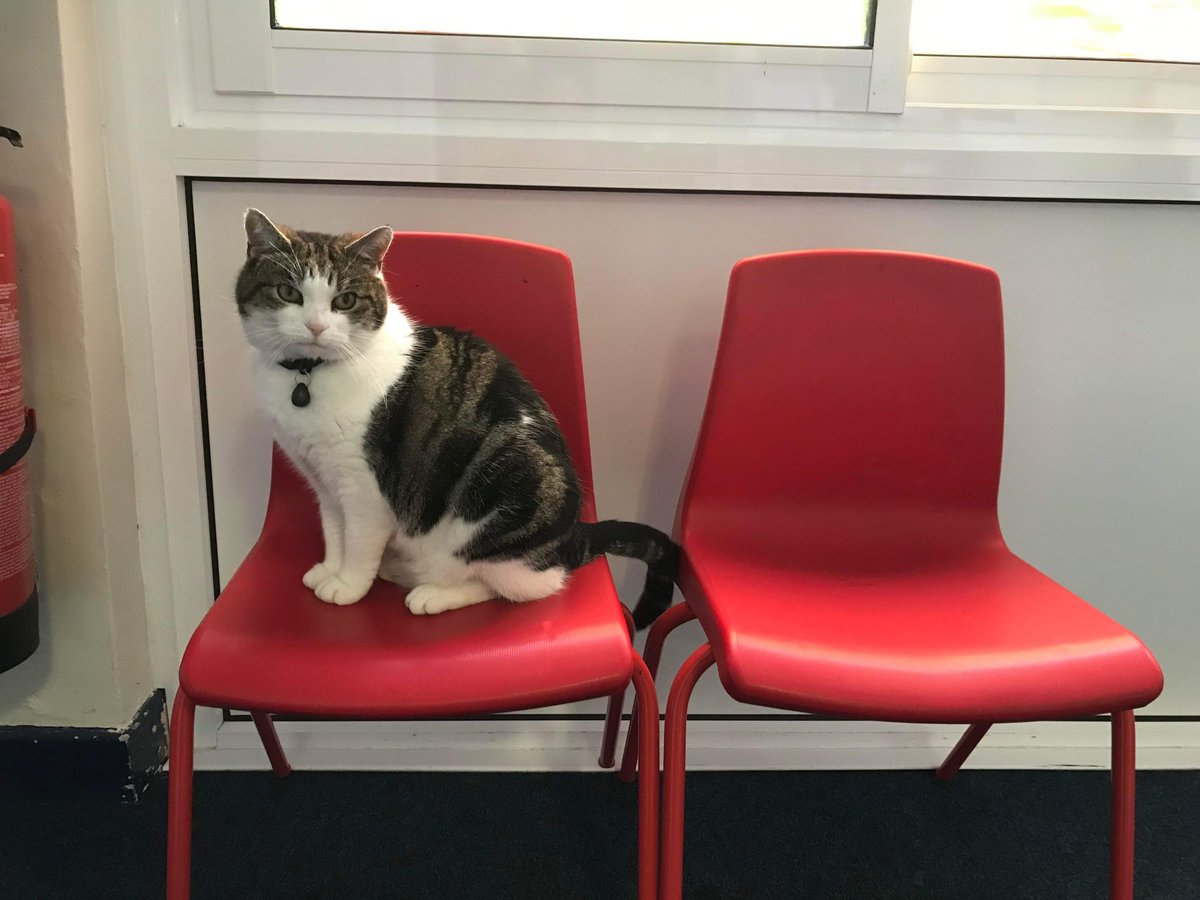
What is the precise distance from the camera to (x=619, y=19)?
130cm

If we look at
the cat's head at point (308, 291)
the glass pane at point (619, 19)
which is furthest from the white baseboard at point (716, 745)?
the glass pane at point (619, 19)

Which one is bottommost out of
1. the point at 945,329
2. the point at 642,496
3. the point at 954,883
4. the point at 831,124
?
the point at 954,883

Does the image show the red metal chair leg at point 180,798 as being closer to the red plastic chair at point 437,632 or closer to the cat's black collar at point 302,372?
the red plastic chair at point 437,632

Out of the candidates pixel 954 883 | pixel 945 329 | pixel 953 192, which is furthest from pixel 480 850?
pixel 953 192

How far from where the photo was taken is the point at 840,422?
3.88ft

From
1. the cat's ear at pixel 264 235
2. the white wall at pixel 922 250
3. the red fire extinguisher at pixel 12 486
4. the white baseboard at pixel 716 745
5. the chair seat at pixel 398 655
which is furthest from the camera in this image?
the white baseboard at pixel 716 745

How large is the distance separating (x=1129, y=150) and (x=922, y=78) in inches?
14.2

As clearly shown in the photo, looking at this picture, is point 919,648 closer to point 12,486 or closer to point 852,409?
point 852,409

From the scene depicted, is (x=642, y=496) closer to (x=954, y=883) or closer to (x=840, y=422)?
(x=840, y=422)

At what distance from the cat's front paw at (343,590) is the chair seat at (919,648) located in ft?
1.44

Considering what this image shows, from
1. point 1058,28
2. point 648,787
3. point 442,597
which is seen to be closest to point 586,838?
point 648,787

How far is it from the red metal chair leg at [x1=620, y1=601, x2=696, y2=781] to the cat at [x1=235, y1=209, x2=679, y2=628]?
181 mm

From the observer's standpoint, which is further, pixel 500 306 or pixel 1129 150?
pixel 1129 150

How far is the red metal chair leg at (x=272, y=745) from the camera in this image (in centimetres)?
128
